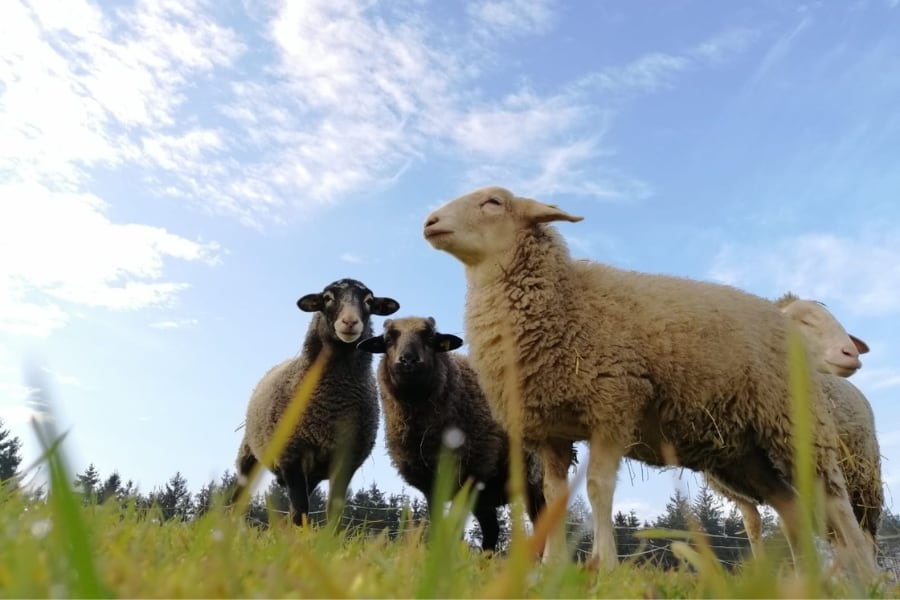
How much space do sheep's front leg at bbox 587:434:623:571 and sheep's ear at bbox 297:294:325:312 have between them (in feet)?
17.1

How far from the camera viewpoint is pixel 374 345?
8.66 meters

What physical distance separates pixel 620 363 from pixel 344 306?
15.0 ft

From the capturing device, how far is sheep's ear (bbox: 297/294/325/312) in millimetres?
9582

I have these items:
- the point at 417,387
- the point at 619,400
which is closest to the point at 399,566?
the point at 619,400

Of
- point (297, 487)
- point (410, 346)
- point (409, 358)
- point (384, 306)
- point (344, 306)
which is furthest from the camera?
point (384, 306)

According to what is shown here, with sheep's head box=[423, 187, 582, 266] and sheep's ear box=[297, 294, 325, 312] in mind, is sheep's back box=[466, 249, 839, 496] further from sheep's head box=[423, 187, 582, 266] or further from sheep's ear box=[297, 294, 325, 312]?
sheep's ear box=[297, 294, 325, 312]

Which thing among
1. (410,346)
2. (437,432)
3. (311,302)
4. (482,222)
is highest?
(311,302)

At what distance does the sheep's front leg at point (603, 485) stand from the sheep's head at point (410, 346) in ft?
9.77

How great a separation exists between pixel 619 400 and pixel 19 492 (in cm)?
380

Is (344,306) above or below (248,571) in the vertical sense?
above

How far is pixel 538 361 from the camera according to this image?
564cm

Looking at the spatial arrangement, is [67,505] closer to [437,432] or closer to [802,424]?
[802,424]

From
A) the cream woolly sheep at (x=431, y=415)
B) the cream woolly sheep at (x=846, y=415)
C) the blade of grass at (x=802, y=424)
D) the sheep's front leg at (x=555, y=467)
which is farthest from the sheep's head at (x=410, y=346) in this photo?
the blade of grass at (x=802, y=424)

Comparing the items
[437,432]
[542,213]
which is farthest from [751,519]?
[542,213]
